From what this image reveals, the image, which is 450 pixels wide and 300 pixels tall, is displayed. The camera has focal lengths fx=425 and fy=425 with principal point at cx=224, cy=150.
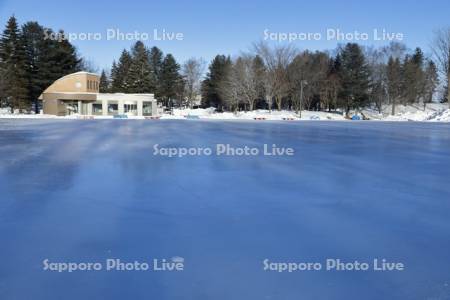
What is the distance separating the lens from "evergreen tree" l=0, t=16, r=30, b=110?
49.9 metres

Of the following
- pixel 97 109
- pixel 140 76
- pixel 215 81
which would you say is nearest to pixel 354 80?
pixel 215 81

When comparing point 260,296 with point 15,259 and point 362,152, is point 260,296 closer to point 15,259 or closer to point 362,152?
point 15,259

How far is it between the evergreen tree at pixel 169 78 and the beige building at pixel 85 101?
19754 mm

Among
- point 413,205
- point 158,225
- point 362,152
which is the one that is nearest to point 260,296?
point 158,225

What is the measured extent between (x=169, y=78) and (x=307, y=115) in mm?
Result: 27826

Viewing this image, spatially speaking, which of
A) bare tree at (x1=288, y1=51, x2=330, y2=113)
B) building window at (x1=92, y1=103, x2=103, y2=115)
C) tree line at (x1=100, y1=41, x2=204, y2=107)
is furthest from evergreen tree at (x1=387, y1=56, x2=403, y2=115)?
building window at (x1=92, y1=103, x2=103, y2=115)

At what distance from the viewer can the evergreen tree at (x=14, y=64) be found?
49938mm

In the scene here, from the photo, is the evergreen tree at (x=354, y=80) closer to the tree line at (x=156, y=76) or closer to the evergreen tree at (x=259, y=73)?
the evergreen tree at (x=259, y=73)

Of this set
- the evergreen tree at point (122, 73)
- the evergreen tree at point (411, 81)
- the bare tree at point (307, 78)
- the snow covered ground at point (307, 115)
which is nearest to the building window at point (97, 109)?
the snow covered ground at point (307, 115)

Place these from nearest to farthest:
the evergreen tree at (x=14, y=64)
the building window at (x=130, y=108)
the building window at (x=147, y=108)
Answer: the evergreen tree at (x=14, y=64)
the building window at (x=130, y=108)
the building window at (x=147, y=108)

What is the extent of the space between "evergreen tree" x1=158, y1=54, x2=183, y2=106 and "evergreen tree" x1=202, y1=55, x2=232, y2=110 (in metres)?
5.15

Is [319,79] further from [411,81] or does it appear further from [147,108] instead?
[147,108]

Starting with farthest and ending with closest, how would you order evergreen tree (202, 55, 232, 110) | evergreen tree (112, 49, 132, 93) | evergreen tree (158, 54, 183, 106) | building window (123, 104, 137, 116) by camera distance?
1. evergreen tree (158, 54, 183, 106)
2. evergreen tree (202, 55, 232, 110)
3. evergreen tree (112, 49, 132, 93)
4. building window (123, 104, 137, 116)

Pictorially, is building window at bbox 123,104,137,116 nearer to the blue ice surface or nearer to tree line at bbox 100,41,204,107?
tree line at bbox 100,41,204,107
